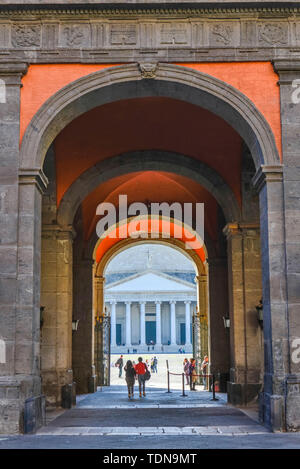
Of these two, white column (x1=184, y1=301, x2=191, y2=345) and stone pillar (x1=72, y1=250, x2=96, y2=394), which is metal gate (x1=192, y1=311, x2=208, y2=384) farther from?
white column (x1=184, y1=301, x2=191, y2=345)

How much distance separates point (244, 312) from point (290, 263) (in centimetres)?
503

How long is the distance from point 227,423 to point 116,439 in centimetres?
300

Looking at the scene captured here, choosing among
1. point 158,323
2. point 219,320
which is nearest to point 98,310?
point 219,320

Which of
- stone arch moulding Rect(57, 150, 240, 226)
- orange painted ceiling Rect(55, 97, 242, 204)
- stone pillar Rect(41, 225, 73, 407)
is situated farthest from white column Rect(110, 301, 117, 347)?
stone pillar Rect(41, 225, 73, 407)

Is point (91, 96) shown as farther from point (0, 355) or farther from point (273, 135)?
point (0, 355)

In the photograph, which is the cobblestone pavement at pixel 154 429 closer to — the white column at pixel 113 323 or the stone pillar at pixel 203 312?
the stone pillar at pixel 203 312

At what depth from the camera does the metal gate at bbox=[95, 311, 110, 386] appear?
78.8 feet

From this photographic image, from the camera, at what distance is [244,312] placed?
15.7m

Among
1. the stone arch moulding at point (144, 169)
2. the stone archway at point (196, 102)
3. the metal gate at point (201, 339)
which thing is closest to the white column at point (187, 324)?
the metal gate at point (201, 339)

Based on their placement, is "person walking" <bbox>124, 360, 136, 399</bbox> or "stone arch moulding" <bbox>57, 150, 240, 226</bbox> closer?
"stone arch moulding" <bbox>57, 150, 240, 226</bbox>

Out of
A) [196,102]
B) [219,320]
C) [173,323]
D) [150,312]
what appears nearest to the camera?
[196,102]

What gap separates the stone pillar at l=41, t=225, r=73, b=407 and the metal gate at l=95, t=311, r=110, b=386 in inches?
313

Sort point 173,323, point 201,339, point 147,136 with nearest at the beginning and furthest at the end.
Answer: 1. point 147,136
2. point 201,339
3. point 173,323

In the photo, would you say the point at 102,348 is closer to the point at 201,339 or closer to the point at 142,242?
the point at 201,339
